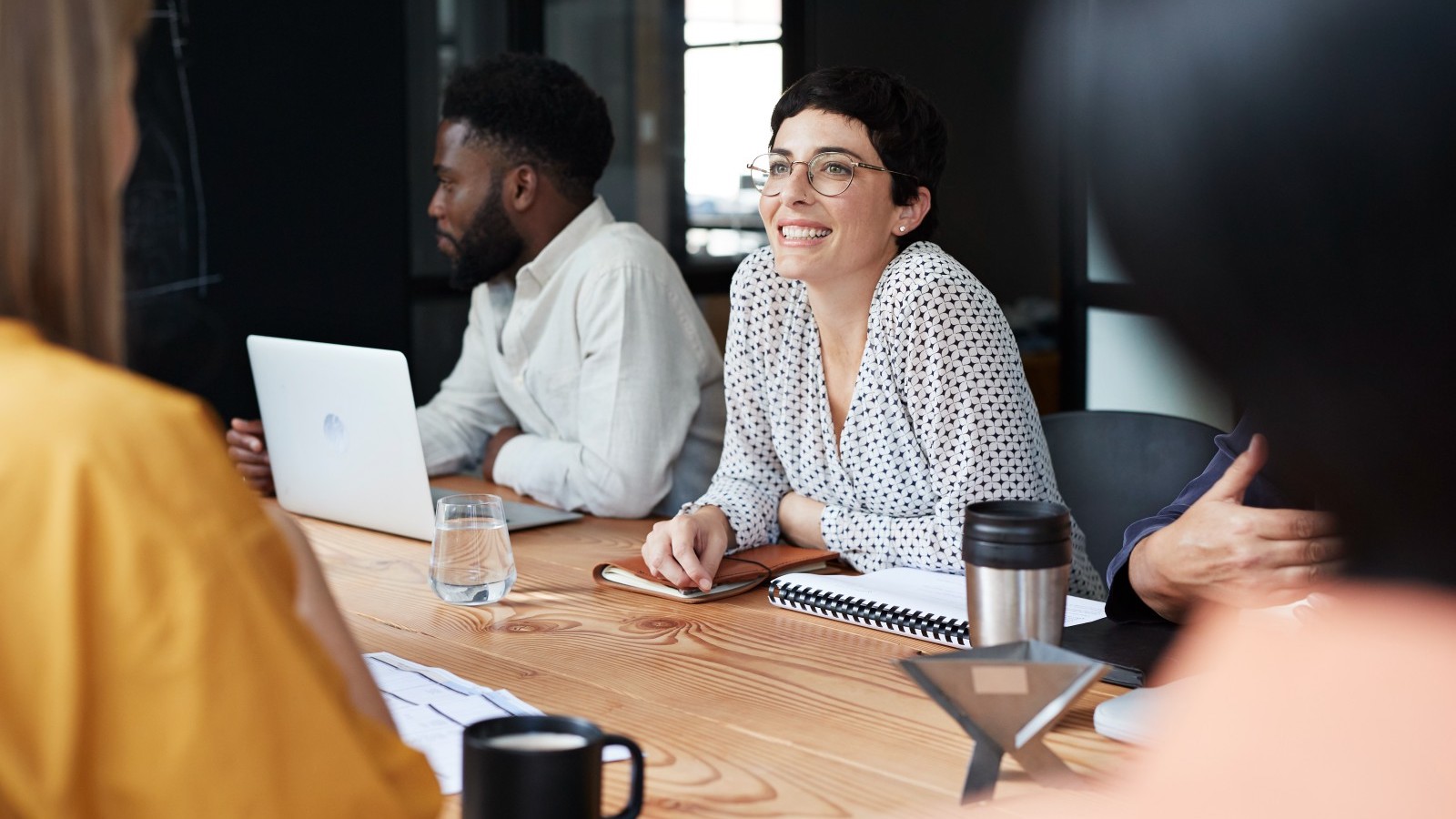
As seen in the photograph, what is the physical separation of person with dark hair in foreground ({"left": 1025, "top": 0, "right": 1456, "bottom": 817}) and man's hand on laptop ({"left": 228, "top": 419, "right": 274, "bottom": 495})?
239 centimetres

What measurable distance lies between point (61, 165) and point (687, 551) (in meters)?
1.16

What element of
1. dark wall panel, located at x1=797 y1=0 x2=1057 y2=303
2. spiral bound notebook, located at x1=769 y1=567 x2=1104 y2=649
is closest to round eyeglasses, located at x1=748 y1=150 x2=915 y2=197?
spiral bound notebook, located at x1=769 y1=567 x2=1104 y2=649

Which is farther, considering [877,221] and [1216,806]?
[877,221]

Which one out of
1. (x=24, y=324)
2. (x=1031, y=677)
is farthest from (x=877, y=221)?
(x=24, y=324)

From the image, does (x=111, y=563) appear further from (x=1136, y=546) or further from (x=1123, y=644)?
(x=1136, y=546)

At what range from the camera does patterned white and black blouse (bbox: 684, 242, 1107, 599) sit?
1.90 meters

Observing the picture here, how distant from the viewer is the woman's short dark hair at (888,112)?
2.11 metres

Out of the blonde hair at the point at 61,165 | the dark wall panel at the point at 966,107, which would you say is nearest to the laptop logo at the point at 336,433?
the blonde hair at the point at 61,165

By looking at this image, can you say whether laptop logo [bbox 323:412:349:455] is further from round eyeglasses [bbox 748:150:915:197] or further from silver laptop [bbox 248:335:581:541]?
round eyeglasses [bbox 748:150:915:197]

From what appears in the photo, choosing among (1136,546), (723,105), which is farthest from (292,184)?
(1136,546)

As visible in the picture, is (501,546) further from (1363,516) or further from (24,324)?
(1363,516)

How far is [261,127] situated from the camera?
358 cm

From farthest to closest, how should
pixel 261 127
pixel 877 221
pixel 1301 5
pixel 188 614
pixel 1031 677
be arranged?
pixel 261 127 → pixel 877 221 → pixel 1031 677 → pixel 188 614 → pixel 1301 5

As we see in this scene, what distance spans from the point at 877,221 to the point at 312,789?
1.59 meters
